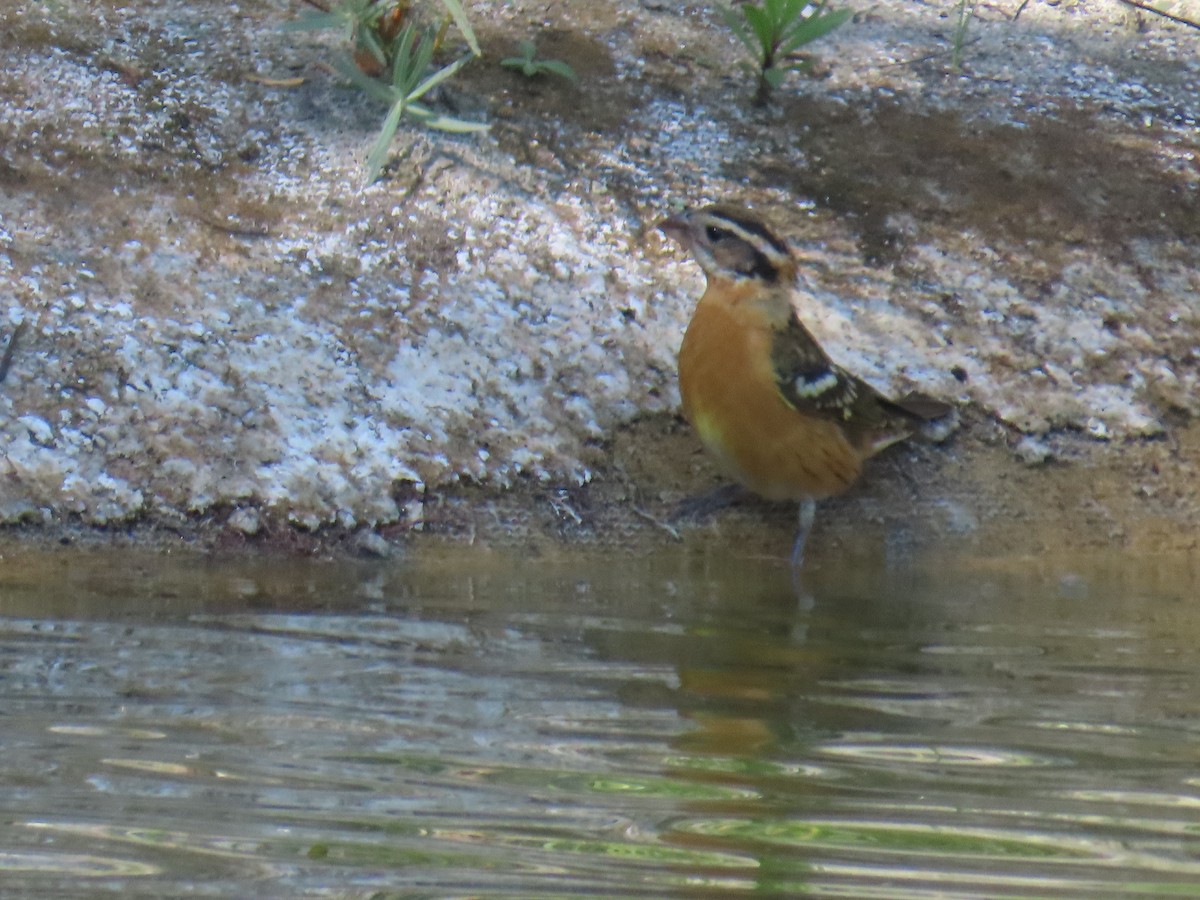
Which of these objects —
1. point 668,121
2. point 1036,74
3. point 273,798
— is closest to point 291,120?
point 668,121

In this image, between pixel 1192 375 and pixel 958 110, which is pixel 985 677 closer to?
pixel 1192 375

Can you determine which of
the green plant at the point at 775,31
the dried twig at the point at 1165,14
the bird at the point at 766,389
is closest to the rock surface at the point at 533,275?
the green plant at the point at 775,31

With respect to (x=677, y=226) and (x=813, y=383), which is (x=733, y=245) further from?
(x=813, y=383)

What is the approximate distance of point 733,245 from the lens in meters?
6.64

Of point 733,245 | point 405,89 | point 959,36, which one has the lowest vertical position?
point 733,245

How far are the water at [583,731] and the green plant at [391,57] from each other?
216 cm

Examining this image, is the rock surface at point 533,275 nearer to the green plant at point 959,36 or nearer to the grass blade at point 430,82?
the green plant at point 959,36

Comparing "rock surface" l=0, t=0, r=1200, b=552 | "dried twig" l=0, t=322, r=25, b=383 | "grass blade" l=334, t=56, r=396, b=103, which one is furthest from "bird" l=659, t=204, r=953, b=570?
"dried twig" l=0, t=322, r=25, b=383

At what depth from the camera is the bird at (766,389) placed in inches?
248

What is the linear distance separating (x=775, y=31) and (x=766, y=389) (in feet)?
7.87

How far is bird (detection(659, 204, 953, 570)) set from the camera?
6.29 meters

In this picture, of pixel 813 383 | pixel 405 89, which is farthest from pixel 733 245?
pixel 405 89

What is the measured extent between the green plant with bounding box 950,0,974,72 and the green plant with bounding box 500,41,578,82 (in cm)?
200

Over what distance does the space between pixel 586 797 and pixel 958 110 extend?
5660 millimetres
